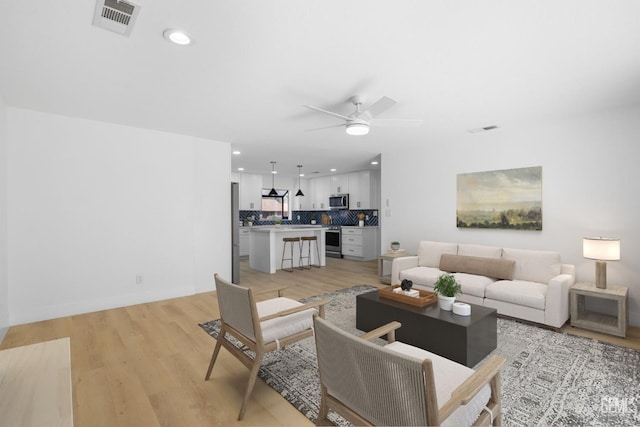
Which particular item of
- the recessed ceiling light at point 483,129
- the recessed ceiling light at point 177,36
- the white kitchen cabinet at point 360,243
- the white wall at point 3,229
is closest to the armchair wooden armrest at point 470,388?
the recessed ceiling light at point 177,36

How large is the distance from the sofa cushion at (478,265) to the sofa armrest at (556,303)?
634 millimetres

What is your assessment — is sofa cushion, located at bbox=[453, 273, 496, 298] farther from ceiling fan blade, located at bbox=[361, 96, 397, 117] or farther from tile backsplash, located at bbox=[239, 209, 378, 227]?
tile backsplash, located at bbox=[239, 209, 378, 227]

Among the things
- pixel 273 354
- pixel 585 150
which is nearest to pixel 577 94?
pixel 585 150

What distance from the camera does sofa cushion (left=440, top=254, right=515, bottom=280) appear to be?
401cm

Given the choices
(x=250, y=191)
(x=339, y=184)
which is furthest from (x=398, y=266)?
(x=250, y=191)

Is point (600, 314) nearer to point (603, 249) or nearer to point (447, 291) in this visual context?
point (603, 249)

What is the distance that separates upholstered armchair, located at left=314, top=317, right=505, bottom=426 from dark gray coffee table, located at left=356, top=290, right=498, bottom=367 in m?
0.92

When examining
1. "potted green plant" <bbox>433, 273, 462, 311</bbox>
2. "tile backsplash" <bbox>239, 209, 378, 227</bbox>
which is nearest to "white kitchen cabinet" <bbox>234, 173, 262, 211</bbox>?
"tile backsplash" <bbox>239, 209, 378, 227</bbox>

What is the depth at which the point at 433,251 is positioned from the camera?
4.93 m

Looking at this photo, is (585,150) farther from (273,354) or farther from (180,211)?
(180,211)

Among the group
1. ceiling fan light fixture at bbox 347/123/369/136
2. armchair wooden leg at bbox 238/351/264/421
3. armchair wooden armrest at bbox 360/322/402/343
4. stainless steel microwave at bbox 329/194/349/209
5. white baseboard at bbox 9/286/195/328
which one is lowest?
white baseboard at bbox 9/286/195/328

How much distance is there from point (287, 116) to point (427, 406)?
3.43 meters

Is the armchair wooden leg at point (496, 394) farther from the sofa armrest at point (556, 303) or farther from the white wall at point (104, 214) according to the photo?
the white wall at point (104, 214)

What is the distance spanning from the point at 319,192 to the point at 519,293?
7028 millimetres
